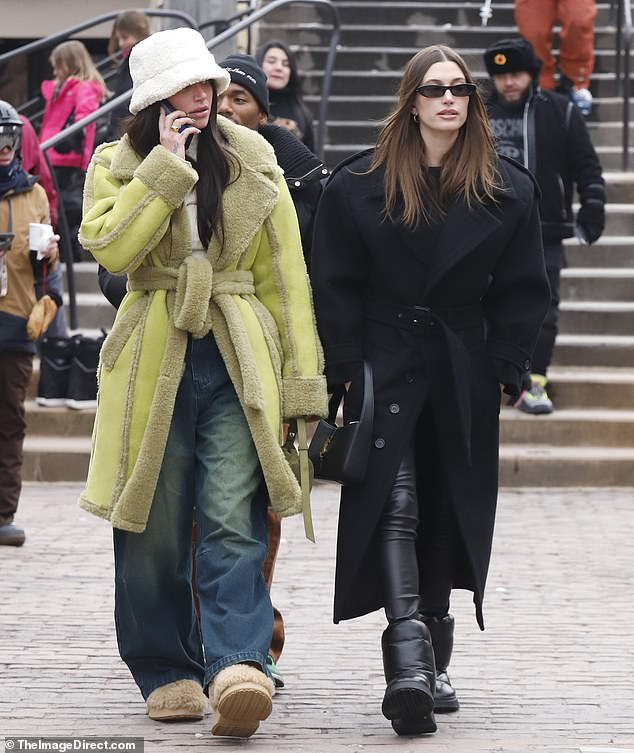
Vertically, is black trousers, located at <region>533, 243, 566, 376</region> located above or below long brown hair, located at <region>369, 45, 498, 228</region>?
below

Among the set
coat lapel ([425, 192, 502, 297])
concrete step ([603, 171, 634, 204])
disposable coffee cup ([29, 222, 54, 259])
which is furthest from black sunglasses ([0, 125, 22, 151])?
concrete step ([603, 171, 634, 204])

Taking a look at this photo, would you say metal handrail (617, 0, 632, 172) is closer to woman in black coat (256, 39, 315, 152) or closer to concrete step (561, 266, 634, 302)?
concrete step (561, 266, 634, 302)

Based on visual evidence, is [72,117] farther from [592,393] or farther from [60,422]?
[592,393]

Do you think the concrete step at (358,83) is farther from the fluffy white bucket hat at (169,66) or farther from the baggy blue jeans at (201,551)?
the baggy blue jeans at (201,551)

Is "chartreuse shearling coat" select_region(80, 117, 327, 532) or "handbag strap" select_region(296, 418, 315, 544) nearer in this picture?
"chartreuse shearling coat" select_region(80, 117, 327, 532)

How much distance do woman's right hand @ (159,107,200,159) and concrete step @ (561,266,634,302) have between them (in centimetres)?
699

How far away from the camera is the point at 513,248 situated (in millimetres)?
5621

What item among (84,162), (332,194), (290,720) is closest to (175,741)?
(290,720)

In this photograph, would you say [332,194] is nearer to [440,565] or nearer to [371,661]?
[440,565]

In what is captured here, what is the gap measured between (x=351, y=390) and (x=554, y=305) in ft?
16.9

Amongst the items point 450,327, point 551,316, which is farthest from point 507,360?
point 551,316

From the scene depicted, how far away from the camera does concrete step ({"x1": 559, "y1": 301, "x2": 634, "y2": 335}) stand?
11680mm

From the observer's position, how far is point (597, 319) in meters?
11.7

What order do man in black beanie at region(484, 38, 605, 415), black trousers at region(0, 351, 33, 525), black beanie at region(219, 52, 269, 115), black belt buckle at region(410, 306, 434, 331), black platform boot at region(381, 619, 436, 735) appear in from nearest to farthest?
black platform boot at region(381, 619, 436, 735) → black belt buckle at region(410, 306, 434, 331) → black beanie at region(219, 52, 269, 115) → black trousers at region(0, 351, 33, 525) → man in black beanie at region(484, 38, 605, 415)
